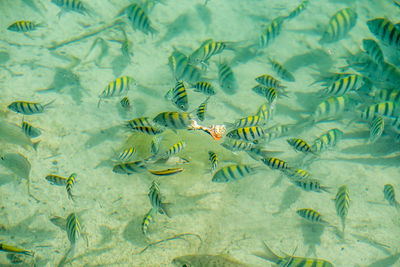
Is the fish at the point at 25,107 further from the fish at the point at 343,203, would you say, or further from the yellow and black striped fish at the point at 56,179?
the fish at the point at 343,203

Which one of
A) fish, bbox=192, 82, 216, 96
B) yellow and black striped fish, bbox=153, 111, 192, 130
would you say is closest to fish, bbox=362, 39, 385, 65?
fish, bbox=192, 82, 216, 96

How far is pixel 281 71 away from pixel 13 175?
4.78m

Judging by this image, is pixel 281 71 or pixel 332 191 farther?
pixel 281 71

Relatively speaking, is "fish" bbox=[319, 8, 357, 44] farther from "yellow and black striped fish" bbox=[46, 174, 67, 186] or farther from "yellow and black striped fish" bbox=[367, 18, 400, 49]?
"yellow and black striped fish" bbox=[46, 174, 67, 186]

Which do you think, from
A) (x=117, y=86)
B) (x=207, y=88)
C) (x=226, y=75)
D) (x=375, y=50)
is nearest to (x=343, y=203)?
(x=207, y=88)

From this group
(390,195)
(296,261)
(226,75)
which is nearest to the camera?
(296,261)

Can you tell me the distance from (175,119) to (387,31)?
13.6 feet

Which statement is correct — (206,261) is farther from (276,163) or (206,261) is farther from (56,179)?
(56,179)

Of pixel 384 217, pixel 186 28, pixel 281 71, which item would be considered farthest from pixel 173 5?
pixel 384 217

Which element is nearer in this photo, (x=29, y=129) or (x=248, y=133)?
(x=248, y=133)

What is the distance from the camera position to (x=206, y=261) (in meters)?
2.69

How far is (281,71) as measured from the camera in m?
5.09

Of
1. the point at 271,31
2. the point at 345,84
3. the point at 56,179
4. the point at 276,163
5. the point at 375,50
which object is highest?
the point at 375,50

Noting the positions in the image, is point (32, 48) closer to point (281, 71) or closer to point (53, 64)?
point (53, 64)
